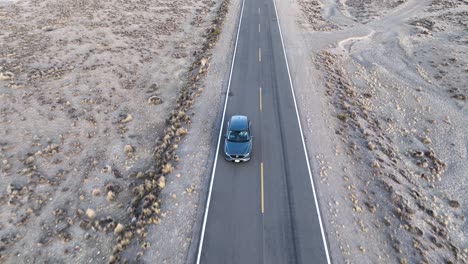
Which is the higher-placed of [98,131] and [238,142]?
[238,142]

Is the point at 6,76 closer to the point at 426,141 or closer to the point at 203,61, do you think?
the point at 203,61

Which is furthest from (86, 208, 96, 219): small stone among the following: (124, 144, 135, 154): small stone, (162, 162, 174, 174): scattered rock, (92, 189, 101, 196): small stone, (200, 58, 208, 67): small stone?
(200, 58, 208, 67): small stone

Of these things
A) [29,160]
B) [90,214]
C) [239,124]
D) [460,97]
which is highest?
[239,124]

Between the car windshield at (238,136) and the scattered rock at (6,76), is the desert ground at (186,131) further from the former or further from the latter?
the car windshield at (238,136)

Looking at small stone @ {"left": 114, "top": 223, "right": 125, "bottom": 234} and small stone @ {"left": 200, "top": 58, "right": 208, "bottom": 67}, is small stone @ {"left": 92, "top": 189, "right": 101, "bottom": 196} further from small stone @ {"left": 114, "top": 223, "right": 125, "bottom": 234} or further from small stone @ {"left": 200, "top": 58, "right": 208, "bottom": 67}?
small stone @ {"left": 200, "top": 58, "right": 208, "bottom": 67}

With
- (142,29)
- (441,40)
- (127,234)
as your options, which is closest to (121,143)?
(127,234)

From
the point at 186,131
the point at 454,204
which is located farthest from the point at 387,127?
the point at 186,131
